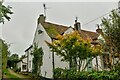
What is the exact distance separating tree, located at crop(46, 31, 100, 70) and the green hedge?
6.02 feet

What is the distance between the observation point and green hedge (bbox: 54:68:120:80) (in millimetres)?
15086

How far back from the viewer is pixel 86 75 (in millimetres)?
19000

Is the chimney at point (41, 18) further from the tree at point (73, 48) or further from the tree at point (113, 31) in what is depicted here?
the tree at point (113, 31)

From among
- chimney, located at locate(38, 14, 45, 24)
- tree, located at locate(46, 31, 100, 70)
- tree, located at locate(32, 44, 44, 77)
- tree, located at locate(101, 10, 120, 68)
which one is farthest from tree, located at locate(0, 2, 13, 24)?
chimney, located at locate(38, 14, 45, 24)

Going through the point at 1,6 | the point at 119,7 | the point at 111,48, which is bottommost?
the point at 111,48

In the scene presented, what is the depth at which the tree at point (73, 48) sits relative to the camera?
80.4 ft

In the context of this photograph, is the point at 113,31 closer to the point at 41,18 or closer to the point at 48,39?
the point at 48,39

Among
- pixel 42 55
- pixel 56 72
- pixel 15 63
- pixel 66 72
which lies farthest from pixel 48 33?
pixel 15 63

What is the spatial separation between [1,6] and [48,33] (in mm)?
21978

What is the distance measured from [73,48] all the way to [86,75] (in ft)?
19.1

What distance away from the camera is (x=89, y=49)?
2534 cm

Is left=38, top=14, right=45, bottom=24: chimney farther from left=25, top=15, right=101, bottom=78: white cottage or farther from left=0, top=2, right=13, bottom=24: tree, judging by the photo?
left=0, top=2, right=13, bottom=24: tree

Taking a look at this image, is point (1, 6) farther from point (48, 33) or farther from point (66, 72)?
point (48, 33)

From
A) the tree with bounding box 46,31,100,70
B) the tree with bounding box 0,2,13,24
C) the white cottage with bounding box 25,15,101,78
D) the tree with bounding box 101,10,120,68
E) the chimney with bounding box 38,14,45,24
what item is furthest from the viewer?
the chimney with bounding box 38,14,45,24
